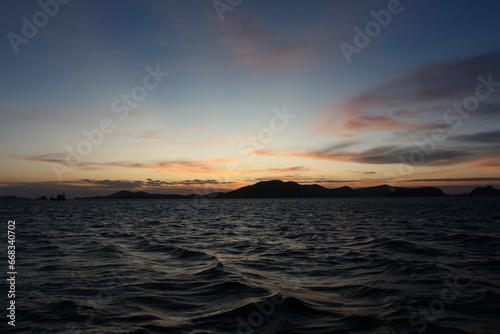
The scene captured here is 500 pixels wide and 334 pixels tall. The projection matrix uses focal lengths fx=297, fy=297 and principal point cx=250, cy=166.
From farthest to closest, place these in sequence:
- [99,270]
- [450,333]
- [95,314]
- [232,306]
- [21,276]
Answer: [99,270] → [21,276] → [232,306] → [95,314] → [450,333]

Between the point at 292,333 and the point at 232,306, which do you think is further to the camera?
the point at 232,306

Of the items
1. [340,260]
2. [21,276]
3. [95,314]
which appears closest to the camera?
[95,314]

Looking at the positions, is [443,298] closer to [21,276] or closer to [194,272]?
[194,272]

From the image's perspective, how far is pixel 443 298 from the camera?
11008mm

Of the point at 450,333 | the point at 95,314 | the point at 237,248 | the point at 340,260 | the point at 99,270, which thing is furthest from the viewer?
the point at 237,248

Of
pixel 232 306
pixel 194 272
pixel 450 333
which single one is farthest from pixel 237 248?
pixel 450 333

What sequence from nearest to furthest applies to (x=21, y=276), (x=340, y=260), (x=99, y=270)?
(x=21, y=276)
(x=99, y=270)
(x=340, y=260)

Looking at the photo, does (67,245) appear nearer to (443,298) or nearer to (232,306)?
(232,306)

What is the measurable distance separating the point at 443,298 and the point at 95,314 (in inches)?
481

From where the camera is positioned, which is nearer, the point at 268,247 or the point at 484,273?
the point at 484,273

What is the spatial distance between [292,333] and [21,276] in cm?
1287

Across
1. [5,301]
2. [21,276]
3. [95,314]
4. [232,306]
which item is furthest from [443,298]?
[21,276]

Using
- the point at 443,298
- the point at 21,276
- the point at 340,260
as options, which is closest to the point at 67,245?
the point at 21,276

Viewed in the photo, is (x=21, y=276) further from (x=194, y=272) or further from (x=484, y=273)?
(x=484, y=273)
